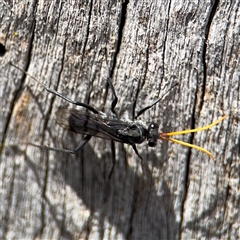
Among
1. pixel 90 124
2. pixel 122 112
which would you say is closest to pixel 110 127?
pixel 90 124

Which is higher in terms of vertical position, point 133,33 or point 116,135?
point 133,33

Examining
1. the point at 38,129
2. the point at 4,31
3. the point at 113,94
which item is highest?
the point at 4,31

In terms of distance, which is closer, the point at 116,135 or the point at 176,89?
→ the point at 176,89

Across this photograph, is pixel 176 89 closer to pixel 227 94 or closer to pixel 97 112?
pixel 227 94

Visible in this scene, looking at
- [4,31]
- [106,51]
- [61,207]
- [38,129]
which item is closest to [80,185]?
[61,207]

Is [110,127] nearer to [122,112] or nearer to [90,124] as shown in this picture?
[90,124]

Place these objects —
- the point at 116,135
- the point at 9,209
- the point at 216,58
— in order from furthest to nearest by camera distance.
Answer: the point at 116,135, the point at 216,58, the point at 9,209
